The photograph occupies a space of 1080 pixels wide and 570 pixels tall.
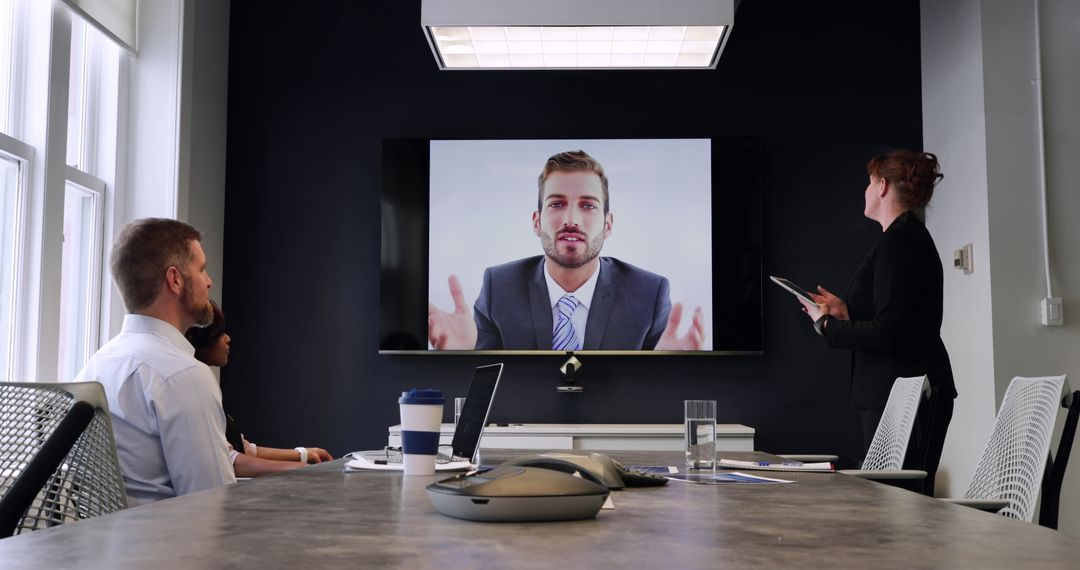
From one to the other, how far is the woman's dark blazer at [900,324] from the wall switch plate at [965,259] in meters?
1.49

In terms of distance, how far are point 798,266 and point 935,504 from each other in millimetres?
3888

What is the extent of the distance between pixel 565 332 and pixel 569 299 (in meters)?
0.17

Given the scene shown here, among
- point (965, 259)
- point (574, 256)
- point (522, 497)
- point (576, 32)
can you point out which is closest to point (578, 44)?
point (576, 32)

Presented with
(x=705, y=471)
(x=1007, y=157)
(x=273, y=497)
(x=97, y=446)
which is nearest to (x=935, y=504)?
(x=705, y=471)

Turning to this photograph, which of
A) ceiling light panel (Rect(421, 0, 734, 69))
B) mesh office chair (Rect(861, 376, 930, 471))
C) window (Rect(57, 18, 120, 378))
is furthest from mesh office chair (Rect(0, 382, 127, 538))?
window (Rect(57, 18, 120, 378))

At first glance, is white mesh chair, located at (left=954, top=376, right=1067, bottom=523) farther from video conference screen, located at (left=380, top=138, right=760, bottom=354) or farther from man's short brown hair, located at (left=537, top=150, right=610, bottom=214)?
man's short brown hair, located at (left=537, top=150, right=610, bottom=214)

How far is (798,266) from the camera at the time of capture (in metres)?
5.11

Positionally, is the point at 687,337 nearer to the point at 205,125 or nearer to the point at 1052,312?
the point at 1052,312

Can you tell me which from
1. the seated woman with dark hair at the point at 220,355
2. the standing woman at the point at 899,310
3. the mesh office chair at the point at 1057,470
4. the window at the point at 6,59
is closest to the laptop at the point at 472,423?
the seated woman with dark hair at the point at 220,355

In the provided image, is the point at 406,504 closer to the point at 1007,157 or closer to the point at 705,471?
the point at 705,471

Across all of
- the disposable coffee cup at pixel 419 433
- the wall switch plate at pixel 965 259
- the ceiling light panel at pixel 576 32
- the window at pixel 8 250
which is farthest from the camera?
the wall switch plate at pixel 965 259

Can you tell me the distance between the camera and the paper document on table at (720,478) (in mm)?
1737

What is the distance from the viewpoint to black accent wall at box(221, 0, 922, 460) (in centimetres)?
505

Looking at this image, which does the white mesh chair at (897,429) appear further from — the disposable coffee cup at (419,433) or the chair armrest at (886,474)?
the disposable coffee cup at (419,433)
